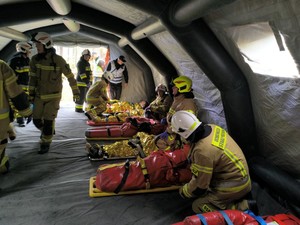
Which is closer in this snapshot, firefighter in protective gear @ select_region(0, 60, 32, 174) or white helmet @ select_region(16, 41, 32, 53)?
firefighter in protective gear @ select_region(0, 60, 32, 174)

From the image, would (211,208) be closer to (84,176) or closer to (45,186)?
(84,176)

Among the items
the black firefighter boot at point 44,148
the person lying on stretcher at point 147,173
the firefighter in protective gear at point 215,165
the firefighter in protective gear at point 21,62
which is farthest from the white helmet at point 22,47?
the firefighter in protective gear at point 215,165

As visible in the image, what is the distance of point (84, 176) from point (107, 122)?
2.53m

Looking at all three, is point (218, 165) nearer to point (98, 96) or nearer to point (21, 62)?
point (98, 96)

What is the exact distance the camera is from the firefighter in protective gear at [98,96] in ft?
18.7

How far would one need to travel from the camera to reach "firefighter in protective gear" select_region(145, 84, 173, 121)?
5055 millimetres

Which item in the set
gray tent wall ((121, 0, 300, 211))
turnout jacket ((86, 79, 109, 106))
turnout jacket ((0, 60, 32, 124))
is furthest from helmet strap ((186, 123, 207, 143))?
turnout jacket ((86, 79, 109, 106))

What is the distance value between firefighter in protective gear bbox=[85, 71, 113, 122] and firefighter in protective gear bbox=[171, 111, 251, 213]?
3800mm

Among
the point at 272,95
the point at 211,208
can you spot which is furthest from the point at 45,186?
the point at 272,95

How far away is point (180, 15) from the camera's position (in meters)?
2.31

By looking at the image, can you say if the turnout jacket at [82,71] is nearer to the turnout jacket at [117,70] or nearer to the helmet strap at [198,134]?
the turnout jacket at [117,70]

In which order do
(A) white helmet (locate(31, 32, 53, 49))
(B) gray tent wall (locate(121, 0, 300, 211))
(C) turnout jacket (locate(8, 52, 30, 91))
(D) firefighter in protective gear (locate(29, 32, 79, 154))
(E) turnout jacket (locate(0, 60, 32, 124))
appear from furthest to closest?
(C) turnout jacket (locate(8, 52, 30, 91)) < (D) firefighter in protective gear (locate(29, 32, 79, 154)) < (A) white helmet (locate(31, 32, 53, 49)) < (B) gray tent wall (locate(121, 0, 300, 211)) < (E) turnout jacket (locate(0, 60, 32, 124))

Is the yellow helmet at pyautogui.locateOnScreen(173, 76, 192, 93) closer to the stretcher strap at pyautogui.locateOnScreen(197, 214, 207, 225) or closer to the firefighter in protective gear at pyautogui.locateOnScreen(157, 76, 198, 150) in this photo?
the firefighter in protective gear at pyautogui.locateOnScreen(157, 76, 198, 150)

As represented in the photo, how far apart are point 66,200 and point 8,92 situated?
132 cm
